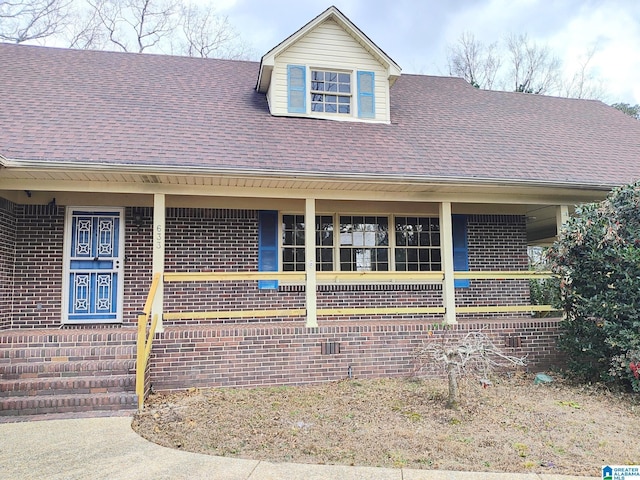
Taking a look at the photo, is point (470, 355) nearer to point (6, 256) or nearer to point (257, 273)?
point (257, 273)

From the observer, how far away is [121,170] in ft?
20.9

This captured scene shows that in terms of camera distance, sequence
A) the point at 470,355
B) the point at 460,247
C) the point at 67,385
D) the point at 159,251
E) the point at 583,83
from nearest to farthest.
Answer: the point at 67,385 → the point at 470,355 → the point at 159,251 → the point at 460,247 → the point at 583,83

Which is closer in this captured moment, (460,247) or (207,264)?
(207,264)

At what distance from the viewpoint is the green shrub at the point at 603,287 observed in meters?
5.88

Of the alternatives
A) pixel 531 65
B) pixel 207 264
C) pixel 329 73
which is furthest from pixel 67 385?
pixel 531 65

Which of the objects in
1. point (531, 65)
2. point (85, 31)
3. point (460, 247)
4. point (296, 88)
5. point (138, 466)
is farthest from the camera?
point (531, 65)

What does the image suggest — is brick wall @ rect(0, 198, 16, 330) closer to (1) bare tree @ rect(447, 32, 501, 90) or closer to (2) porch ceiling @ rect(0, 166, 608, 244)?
(2) porch ceiling @ rect(0, 166, 608, 244)

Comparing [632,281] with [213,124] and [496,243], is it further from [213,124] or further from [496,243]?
[213,124]

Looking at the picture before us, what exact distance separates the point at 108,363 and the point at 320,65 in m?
6.41

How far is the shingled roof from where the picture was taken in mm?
6938

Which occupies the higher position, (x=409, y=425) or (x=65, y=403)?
(x=65, y=403)

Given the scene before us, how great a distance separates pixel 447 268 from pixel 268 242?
10.1ft

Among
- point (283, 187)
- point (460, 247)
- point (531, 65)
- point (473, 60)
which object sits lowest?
point (460, 247)

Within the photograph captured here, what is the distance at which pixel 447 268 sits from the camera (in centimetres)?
740
